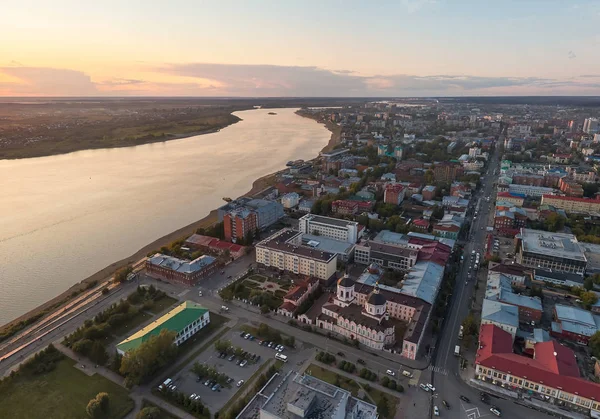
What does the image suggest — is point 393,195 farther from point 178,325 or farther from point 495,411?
point 178,325

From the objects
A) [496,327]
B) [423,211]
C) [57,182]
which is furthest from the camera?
[57,182]

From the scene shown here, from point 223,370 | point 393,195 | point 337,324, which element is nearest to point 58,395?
point 223,370

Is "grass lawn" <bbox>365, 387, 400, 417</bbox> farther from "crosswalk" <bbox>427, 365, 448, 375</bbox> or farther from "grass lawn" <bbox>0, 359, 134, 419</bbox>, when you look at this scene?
"grass lawn" <bbox>0, 359, 134, 419</bbox>

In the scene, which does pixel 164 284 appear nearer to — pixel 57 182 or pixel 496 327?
pixel 496 327

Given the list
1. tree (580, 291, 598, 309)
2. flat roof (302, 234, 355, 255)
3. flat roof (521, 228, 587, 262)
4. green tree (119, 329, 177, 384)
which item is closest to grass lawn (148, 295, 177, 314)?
green tree (119, 329, 177, 384)

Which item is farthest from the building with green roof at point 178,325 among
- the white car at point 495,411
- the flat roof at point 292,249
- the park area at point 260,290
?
the white car at point 495,411

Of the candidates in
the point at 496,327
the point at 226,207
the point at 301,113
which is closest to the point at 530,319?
the point at 496,327
